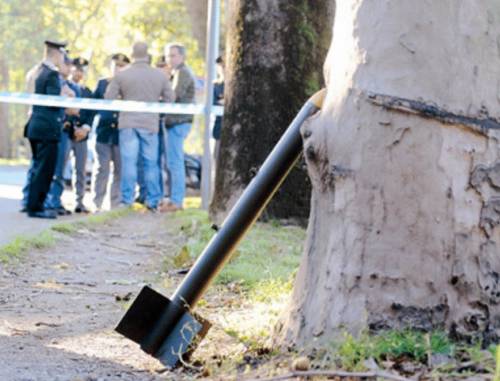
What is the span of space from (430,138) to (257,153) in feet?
23.4

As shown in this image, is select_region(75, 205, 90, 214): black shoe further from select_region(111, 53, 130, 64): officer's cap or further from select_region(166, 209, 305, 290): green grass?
select_region(166, 209, 305, 290): green grass

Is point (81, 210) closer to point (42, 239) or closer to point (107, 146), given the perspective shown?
point (107, 146)

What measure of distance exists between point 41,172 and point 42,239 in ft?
11.4

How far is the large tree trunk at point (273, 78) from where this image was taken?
11852mm

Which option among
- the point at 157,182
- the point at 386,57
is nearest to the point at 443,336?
the point at 386,57

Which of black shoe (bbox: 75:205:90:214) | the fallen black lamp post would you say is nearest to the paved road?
black shoe (bbox: 75:205:90:214)

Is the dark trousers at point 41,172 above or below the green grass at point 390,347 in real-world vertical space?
below

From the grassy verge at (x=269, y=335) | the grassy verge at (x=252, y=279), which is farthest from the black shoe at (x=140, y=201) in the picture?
the grassy verge at (x=269, y=335)

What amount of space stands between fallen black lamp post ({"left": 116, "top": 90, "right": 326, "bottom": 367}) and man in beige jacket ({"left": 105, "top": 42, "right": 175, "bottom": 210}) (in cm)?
1080

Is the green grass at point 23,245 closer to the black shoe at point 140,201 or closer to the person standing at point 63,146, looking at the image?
the person standing at point 63,146

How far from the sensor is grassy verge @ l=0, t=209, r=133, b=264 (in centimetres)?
982

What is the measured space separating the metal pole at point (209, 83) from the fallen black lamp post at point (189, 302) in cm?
1003

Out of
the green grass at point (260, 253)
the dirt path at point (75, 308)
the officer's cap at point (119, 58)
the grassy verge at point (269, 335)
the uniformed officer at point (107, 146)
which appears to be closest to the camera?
the grassy verge at point (269, 335)

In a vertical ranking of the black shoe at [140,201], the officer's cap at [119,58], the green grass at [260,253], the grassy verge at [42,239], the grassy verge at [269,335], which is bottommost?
the black shoe at [140,201]
